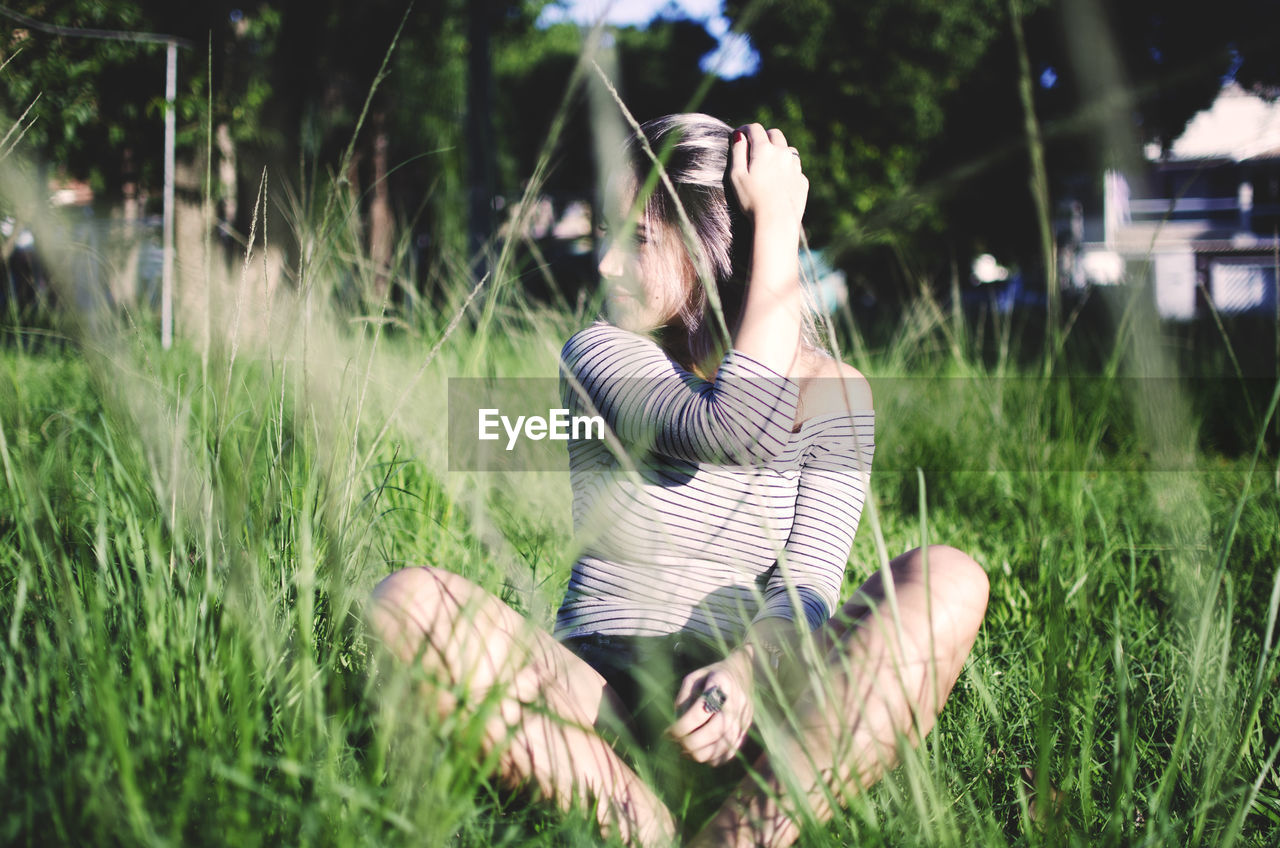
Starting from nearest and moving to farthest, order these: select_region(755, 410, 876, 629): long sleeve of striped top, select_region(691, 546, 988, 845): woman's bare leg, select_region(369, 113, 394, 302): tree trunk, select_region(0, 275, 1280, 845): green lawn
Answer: select_region(0, 275, 1280, 845): green lawn
select_region(691, 546, 988, 845): woman's bare leg
select_region(755, 410, 876, 629): long sleeve of striped top
select_region(369, 113, 394, 302): tree trunk

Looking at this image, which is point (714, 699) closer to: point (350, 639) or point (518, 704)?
point (518, 704)

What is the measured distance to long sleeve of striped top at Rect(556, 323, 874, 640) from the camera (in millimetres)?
939

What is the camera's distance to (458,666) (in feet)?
2.62

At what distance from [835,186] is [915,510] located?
11223 millimetres

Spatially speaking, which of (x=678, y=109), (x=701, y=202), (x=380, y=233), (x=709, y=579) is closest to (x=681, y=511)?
(x=709, y=579)

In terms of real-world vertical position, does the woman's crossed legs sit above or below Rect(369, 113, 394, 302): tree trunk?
below

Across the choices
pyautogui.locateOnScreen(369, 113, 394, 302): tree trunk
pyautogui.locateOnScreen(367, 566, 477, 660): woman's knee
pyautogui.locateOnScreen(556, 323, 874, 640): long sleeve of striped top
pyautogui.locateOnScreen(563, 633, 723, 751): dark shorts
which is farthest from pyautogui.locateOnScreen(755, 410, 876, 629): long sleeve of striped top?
pyautogui.locateOnScreen(369, 113, 394, 302): tree trunk

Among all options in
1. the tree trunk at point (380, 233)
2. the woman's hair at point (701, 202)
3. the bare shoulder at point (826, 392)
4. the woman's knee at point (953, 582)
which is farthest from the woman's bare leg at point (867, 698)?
the tree trunk at point (380, 233)

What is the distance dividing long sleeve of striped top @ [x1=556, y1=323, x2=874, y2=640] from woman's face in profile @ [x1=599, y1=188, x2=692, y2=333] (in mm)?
51

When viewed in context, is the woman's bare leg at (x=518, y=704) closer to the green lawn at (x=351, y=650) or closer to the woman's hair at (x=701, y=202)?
the green lawn at (x=351, y=650)

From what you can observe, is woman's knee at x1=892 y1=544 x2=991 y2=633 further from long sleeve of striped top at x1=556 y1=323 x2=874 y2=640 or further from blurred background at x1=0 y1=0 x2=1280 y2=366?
blurred background at x1=0 y1=0 x2=1280 y2=366

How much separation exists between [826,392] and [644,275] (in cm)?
31

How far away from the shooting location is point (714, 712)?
78 cm

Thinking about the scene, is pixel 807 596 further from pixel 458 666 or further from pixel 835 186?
pixel 835 186
